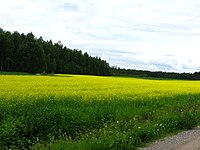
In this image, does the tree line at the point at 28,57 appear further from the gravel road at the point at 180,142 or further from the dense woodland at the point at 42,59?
the gravel road at the point at 180,142

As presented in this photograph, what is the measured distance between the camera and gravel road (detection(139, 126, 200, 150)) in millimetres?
9898

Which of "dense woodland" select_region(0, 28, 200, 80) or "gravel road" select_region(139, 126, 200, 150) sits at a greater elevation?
"dense woodland" select_region(0, 28, 200, 80)

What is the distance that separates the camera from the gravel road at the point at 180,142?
9.90m

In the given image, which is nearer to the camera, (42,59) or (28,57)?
(28,57)

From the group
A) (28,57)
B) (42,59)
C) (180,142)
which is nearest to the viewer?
(180,142)

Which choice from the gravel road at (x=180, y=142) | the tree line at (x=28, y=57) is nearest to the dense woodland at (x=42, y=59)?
the tree line at (x=28, y=57)

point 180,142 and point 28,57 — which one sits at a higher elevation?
point 28,57

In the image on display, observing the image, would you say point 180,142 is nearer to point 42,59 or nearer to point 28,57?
point 28,57

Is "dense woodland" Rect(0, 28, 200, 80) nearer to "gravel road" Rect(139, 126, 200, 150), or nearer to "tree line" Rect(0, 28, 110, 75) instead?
"tree line" Rect(0, 28, 110, 75)

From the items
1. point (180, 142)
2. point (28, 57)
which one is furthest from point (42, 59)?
point (180, 142)

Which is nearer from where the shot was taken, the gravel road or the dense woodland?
the gravel road

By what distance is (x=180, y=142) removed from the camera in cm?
1074

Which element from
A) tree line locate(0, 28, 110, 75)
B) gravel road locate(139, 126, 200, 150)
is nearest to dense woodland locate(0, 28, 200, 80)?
tree line locate(0, 28, 110, 75)

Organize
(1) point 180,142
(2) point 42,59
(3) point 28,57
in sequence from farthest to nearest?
(2) point 42,59, (3) point 28,57, (1) point 180,142
